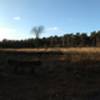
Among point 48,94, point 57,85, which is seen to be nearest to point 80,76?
point 57,85

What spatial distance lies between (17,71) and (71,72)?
2402 millimetres

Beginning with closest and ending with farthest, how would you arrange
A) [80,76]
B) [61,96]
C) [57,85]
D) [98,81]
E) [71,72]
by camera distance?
1. [61,96]
2. [57,85]
3. [98,81]
4. [80,76]
5. [71,72]

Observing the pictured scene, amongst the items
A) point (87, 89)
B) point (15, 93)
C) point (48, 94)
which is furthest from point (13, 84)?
point (87, 89)

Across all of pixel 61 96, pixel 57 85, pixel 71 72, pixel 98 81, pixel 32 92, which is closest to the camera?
pixel 61 96

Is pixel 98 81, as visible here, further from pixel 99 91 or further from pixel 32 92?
pixel 32 92

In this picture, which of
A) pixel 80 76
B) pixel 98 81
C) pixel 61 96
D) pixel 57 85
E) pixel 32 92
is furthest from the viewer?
pixel 80 76

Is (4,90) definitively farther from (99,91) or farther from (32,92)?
(99,91)

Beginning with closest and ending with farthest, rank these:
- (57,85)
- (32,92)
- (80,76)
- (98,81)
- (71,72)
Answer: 1. (32,92)
2. (57,85)
3. (98,81)
4. (80,76)
5. (71,72)

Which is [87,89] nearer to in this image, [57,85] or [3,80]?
[57,85]

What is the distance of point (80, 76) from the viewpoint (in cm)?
960

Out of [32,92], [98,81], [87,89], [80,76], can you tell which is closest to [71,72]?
[80,76]

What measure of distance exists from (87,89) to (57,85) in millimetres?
1090

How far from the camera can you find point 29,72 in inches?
419

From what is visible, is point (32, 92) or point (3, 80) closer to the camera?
point (32, 92)
